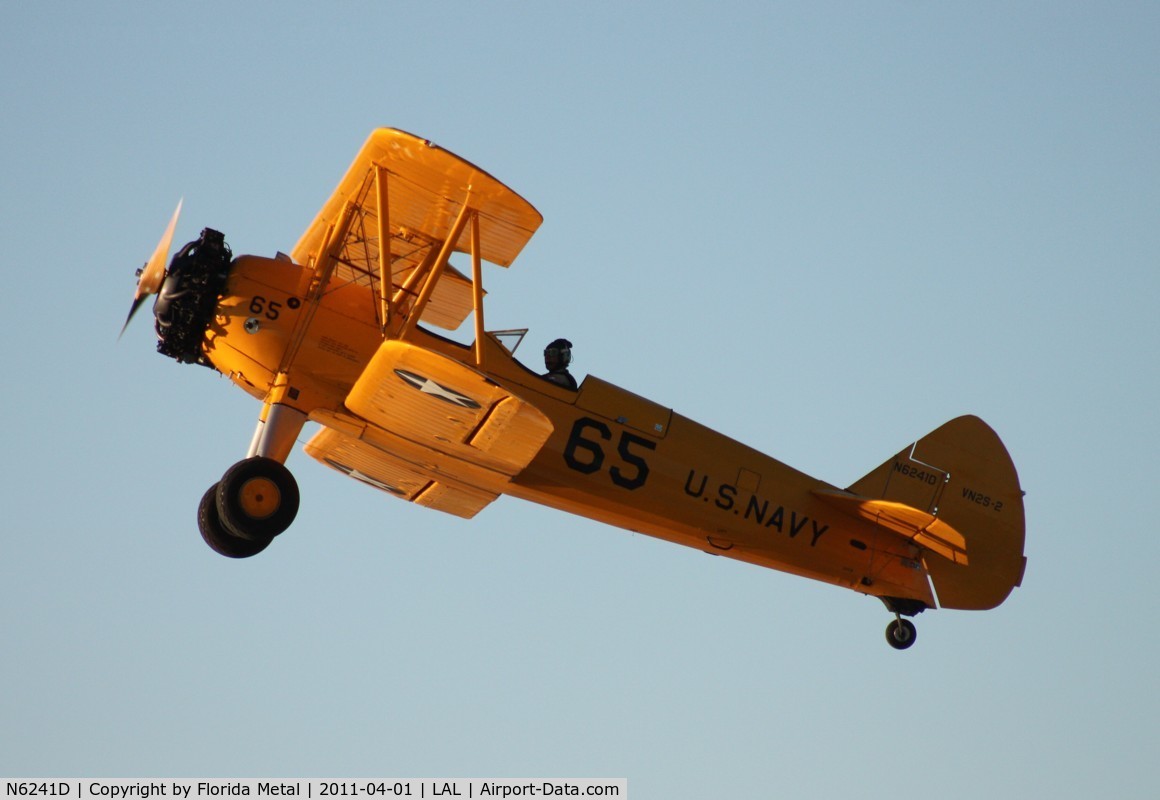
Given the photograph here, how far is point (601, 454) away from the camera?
11094 mm

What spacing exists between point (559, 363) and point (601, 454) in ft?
2.54

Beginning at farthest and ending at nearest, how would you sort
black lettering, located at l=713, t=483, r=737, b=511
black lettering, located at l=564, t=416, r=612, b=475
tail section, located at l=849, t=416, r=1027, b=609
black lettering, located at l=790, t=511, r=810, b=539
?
tail section, located at l=849, t=416, r=1027, b=609, black lettering, located at l=790, t=511, r=810, b=539, black lettering, located at l=713, t=483, r=737, b=511, black lettering, located at l=564, t=416, r=612, b=475

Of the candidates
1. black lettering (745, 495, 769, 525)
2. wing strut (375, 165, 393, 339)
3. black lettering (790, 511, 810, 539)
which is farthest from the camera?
black lettering (790, 511, 810, 539)

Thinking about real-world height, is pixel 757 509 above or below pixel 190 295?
above

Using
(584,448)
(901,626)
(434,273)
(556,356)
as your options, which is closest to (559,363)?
(556,356)

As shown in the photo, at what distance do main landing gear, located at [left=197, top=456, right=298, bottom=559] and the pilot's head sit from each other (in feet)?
7.26

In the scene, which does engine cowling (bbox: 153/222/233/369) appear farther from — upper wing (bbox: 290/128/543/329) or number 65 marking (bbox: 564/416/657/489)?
number 65 marking (bbox: 564/416/657/489)

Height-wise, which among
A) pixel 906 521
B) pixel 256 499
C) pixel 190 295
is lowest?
pixel 256 499

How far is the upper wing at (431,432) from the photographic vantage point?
9266 millimetres

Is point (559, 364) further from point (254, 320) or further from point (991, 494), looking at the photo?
point (991, 494)

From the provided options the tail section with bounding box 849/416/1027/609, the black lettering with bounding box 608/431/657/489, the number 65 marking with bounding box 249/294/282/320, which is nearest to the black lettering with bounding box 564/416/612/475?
the black lettering with bounding box 608/431/657/489

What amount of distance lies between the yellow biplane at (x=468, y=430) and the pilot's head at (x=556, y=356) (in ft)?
0.61

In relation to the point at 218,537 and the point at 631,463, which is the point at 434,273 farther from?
the point at 218,537

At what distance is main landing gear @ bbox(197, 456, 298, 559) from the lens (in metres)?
9.84
